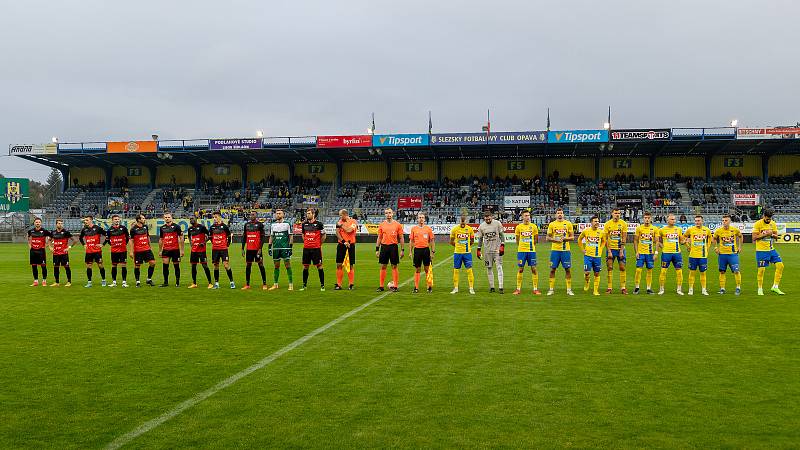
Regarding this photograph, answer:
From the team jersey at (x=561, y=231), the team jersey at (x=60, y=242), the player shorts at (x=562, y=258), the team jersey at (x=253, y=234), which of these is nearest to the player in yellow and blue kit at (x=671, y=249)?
the player shorts at (x=562, y=258)

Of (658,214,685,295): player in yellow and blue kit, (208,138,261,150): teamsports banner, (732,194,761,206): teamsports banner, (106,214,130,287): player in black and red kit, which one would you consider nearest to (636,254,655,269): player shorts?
(658,214,685,295): player in yellow and blue kit

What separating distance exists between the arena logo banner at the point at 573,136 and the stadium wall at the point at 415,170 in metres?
12.8

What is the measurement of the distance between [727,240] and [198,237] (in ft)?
44.9

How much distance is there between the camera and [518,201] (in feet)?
164

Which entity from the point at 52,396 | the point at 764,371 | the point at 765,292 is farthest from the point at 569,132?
the point at 52,396

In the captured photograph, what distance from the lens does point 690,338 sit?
28.0ft

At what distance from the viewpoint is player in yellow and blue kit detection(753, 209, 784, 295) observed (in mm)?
13844

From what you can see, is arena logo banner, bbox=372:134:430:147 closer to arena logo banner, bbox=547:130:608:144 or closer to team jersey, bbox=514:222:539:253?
arena logo banner, bbox=547:130:608:144

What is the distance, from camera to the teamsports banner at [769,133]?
43.6 metres

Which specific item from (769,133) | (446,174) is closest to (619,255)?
(769,133)

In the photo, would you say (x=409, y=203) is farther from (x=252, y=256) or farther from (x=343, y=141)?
(x=252, y=256)

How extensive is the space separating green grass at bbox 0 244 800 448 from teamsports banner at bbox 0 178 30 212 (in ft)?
169

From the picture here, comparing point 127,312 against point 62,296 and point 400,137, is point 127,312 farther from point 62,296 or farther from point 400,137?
point 400,137

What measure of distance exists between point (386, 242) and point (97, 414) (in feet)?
32.3
